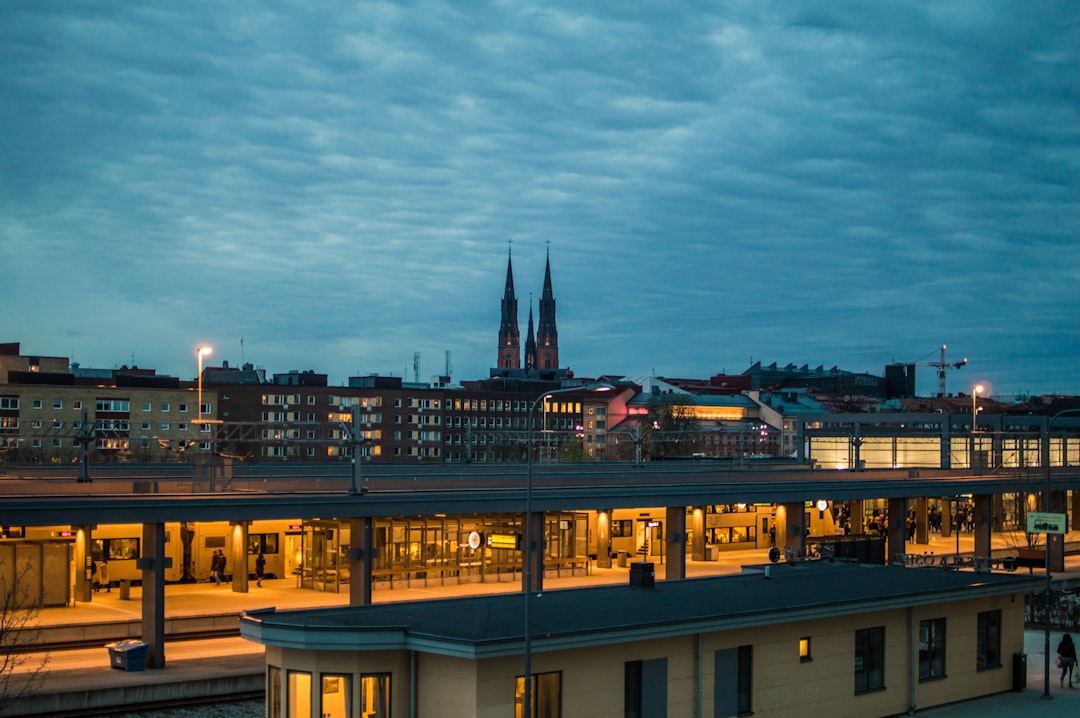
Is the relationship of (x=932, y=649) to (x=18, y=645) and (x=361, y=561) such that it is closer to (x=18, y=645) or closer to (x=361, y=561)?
(x=361, y=561)

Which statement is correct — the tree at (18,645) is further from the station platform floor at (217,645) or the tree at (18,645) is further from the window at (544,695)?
the window at (544,695)

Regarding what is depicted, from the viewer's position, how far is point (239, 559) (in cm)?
3941

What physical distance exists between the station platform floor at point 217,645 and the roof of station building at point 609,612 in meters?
2.78

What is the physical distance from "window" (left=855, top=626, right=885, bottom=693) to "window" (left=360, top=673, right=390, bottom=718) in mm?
10449

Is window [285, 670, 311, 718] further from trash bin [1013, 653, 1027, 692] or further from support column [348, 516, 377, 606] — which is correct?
trash bin [1013, 653, 1027, 692]

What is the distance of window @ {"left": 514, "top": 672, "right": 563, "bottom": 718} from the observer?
19.5m

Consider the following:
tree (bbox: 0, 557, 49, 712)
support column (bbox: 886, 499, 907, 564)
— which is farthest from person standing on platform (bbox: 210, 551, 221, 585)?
support column (bbox: 886, 499, 907, 564)

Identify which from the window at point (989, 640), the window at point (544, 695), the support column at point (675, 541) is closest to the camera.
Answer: the window at point (544, 695)

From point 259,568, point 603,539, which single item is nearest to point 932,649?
point 259,568

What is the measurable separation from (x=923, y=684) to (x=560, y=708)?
393 inches

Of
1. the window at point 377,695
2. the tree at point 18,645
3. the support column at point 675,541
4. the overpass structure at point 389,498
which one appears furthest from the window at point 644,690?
the support column at point 675,541

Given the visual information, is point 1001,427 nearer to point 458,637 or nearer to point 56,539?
point 56,539

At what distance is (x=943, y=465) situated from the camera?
82.1 metres

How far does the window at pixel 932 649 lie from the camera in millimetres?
26062
